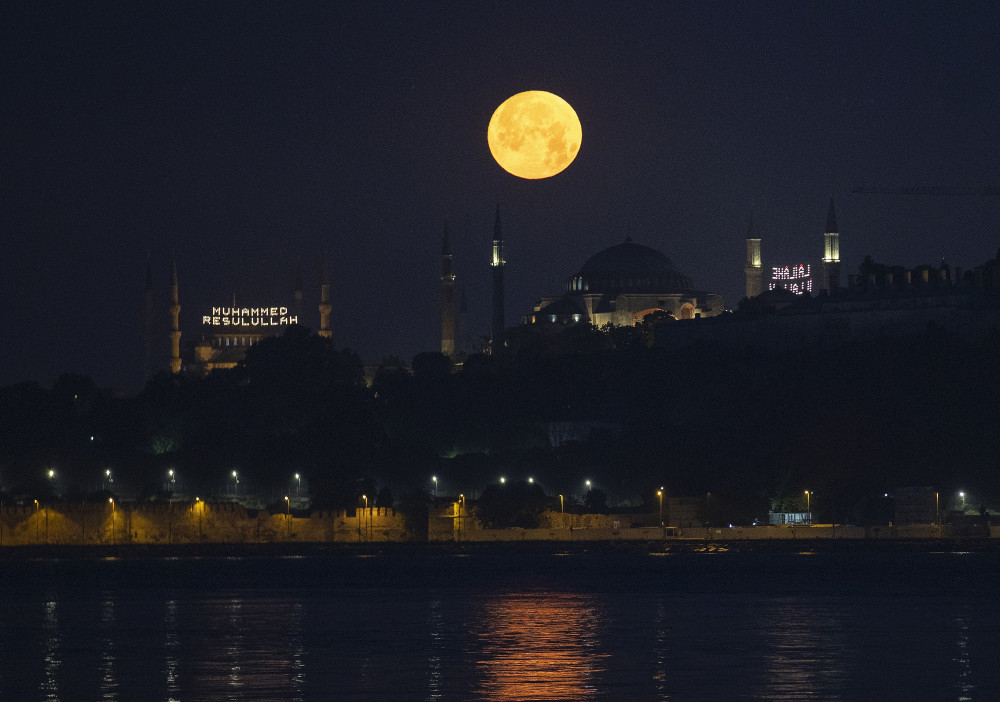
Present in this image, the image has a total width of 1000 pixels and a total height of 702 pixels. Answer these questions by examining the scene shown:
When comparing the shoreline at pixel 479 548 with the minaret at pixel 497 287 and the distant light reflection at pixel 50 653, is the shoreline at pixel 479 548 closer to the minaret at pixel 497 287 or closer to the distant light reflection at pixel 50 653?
the distant light reflection at pixel 50 653

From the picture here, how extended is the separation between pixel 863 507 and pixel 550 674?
55257mm

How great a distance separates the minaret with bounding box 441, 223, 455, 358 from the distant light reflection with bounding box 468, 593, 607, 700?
326 feet

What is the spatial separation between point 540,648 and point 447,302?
390ft

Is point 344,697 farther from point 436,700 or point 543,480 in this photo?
point 543,480

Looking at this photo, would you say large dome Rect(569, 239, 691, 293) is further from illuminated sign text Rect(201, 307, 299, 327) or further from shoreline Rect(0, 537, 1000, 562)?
shoreline Rect(0, 537, 1000, 562)

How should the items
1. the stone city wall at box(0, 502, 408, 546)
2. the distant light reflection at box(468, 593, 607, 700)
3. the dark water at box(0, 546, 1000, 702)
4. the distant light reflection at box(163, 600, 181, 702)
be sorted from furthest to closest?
1. the stone city wall at box(0, 502, 408, 546)
2. the dark water at box(0, 546, 1000, 702)
3. the distant light reflection at box(163, 600, 181, 702)
4. the distant light reflection at box(468, 593, 607, 700)

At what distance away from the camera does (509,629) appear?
182 feet

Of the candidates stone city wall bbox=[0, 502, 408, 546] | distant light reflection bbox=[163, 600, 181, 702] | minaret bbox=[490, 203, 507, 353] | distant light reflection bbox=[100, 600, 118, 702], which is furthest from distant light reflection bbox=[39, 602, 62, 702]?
minaret bbox=[490, 203, 507, 353]

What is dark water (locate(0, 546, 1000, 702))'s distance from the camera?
1686 inches

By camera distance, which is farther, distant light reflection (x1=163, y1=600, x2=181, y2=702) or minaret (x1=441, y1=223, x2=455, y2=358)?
minaret (x1=441, y1=223, x2=455, y2=358)

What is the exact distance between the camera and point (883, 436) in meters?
106

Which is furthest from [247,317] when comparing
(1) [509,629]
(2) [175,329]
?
(1) [509,629]

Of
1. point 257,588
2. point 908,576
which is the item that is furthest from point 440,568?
point 908,576

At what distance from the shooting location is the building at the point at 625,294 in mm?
166625
